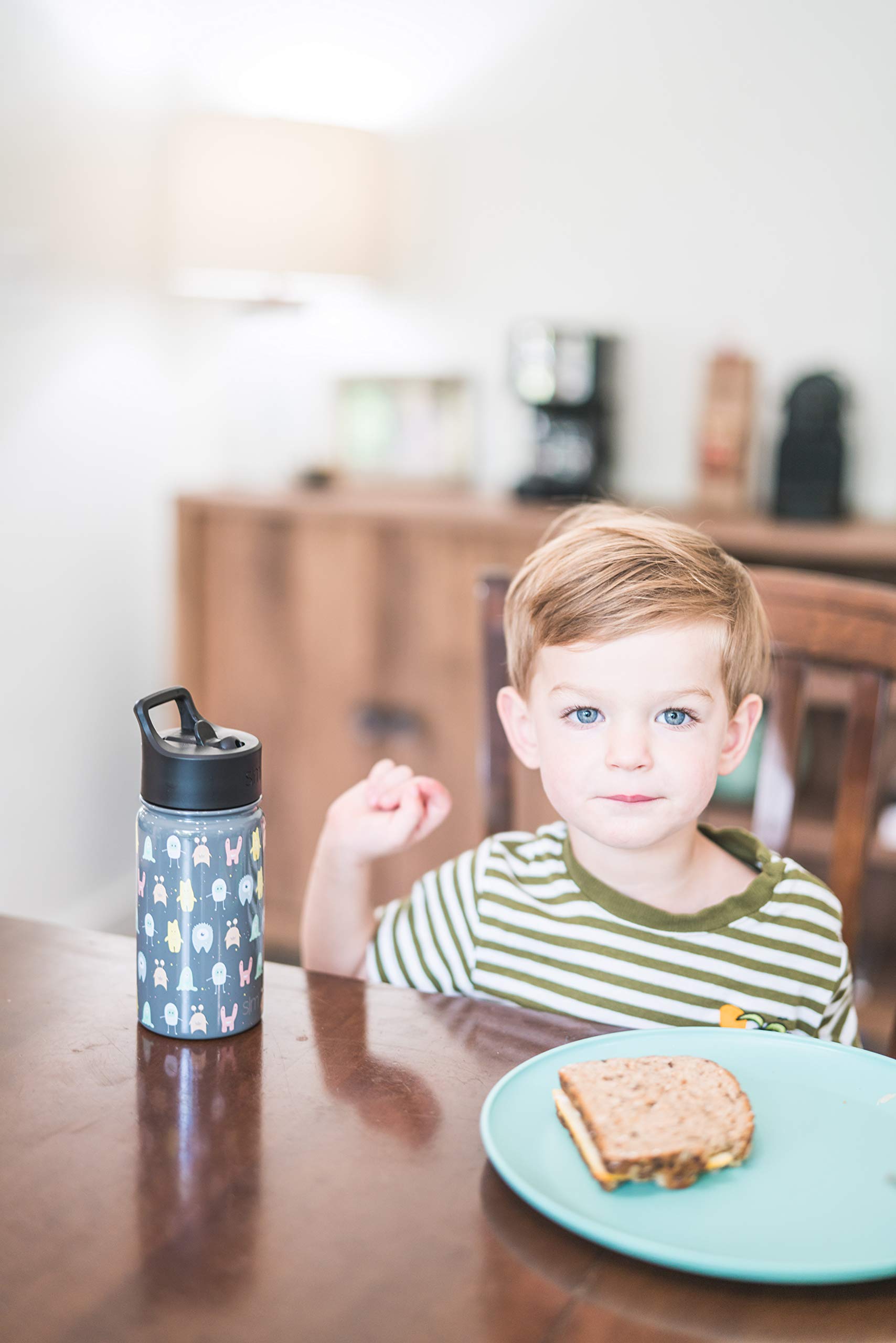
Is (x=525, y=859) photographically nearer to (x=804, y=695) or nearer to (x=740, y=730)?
(x=740, y=730)

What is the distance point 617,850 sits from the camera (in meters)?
0.99

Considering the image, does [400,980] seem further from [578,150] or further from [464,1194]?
[578,150]

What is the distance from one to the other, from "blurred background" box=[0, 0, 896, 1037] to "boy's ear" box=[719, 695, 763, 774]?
124 cm

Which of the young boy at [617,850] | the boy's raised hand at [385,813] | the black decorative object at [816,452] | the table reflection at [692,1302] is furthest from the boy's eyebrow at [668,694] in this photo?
the black decorative object at [816,452]

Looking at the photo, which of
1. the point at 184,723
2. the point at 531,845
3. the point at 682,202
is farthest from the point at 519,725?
the point at 682,202

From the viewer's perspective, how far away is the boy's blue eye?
0.92 m

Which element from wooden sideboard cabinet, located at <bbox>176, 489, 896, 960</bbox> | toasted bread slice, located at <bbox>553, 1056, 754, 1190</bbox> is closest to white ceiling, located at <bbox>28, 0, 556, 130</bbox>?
wooden sideboard cabinet, located at <bbox>176, 489, 896, 960</bbox>

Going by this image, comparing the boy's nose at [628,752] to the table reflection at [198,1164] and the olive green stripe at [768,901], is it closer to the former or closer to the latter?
the olive green stripe at [768,901]

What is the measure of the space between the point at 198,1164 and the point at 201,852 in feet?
0.58

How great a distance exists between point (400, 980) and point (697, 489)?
182 cm

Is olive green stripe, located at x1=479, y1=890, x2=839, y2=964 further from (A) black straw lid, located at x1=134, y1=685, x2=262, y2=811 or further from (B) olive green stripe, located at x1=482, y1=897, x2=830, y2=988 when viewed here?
(A) black straw lid, located at x1=134, y1=685, x2=262, y2=811

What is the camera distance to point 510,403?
287cm

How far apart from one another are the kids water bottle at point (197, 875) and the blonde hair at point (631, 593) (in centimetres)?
27

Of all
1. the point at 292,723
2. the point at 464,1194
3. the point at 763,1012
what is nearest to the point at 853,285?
the point at 292,723
